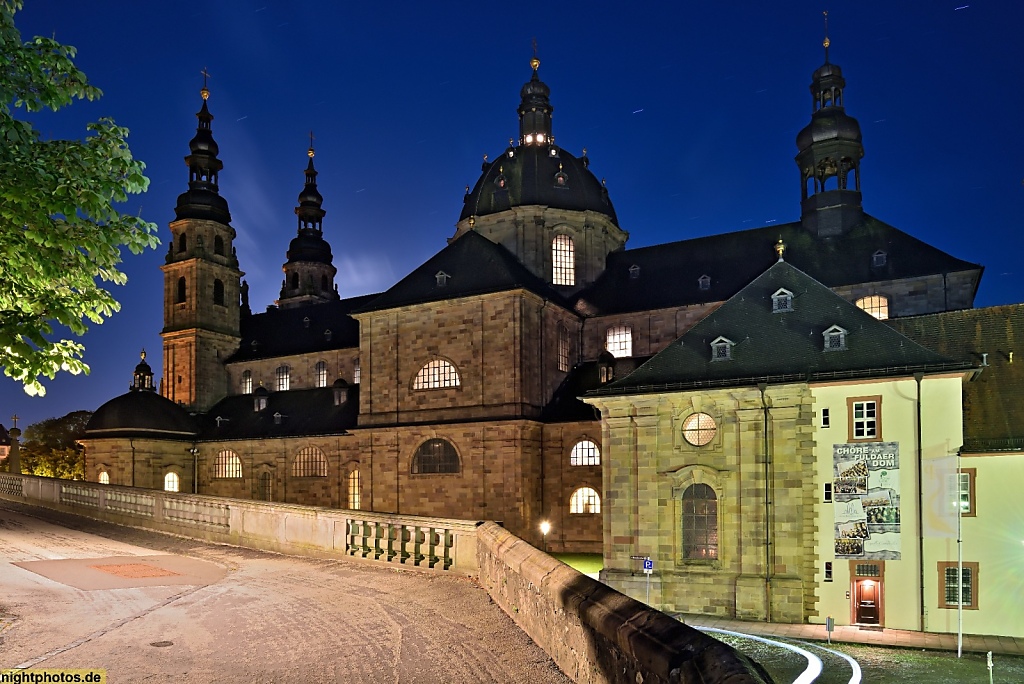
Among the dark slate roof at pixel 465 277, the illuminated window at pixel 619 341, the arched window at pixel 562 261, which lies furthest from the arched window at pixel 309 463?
the illuminated window at pixel 619 341

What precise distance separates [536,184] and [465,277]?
8.41 metres

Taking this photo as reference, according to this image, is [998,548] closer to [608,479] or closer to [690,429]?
[690,429]

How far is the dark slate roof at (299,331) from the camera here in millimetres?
58156

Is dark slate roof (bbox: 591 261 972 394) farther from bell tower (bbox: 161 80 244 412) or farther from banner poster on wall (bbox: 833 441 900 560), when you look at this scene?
bell tower (bbox: 161 80 244 412)

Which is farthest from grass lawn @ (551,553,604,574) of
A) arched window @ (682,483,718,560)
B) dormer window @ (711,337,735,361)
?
dormer window @ (711,337,735,361)

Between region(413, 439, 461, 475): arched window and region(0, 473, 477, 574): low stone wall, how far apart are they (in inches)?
750

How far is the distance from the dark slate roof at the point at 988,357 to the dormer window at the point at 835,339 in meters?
4.83

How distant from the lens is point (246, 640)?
9.09 meters

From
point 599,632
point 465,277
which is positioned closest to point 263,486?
point 465,277

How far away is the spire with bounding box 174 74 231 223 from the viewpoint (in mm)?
62656

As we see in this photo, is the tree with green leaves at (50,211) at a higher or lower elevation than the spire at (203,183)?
lower

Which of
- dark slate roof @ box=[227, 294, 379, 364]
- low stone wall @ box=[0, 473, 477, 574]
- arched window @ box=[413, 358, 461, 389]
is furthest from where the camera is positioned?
dark slate roof @ box=[227, 294, 379, 364]

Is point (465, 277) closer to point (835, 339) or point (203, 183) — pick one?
point (835, 339)

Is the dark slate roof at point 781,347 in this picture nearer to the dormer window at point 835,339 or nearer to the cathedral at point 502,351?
the dormer window at point 835,339
